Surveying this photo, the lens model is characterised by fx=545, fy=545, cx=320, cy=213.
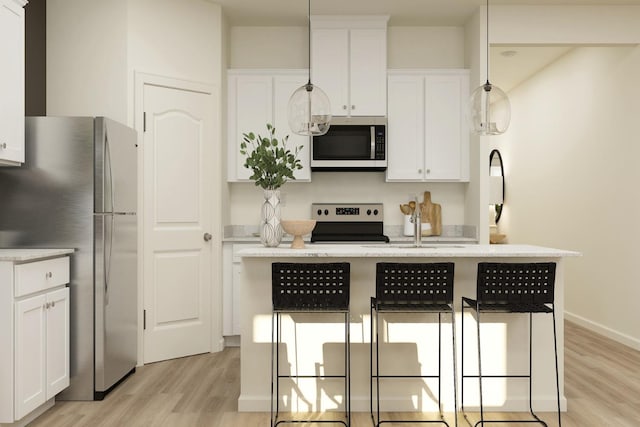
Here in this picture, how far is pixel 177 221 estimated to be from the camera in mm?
4387

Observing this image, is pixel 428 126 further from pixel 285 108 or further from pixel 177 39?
pixel 177 39

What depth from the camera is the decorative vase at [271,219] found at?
11.0ft

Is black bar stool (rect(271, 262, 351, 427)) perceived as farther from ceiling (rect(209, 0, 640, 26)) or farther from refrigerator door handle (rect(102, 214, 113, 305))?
ceiling (rect(209, 0, 640, 26))

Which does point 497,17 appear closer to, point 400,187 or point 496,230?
point 400,187

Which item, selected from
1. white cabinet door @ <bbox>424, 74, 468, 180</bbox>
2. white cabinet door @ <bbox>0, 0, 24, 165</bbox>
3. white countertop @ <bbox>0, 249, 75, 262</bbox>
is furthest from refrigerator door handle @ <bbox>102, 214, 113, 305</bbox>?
white cabinet door @ <bbox>424, 74, 468, 180</bbox>

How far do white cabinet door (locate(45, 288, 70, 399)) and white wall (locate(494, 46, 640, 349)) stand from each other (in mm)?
4403

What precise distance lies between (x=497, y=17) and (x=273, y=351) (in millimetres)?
3464

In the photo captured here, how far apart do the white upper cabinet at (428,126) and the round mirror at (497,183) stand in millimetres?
2994

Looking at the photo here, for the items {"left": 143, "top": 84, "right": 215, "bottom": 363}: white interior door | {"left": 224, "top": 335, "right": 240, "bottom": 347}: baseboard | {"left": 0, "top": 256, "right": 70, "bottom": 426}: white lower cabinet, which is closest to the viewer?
{"left": 0, "top": 256, "right": 70, "bottom": 426}: white lower cabinet

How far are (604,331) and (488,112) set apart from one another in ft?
10.3

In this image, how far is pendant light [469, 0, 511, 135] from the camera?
3053 millimetres

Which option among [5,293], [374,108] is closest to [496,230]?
[374,108]

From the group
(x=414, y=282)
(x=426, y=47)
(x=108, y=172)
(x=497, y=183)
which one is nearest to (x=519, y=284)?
(x=414, y=282)

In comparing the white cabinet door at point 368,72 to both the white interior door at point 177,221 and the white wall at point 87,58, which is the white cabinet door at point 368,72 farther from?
the white wall at point 87,58
